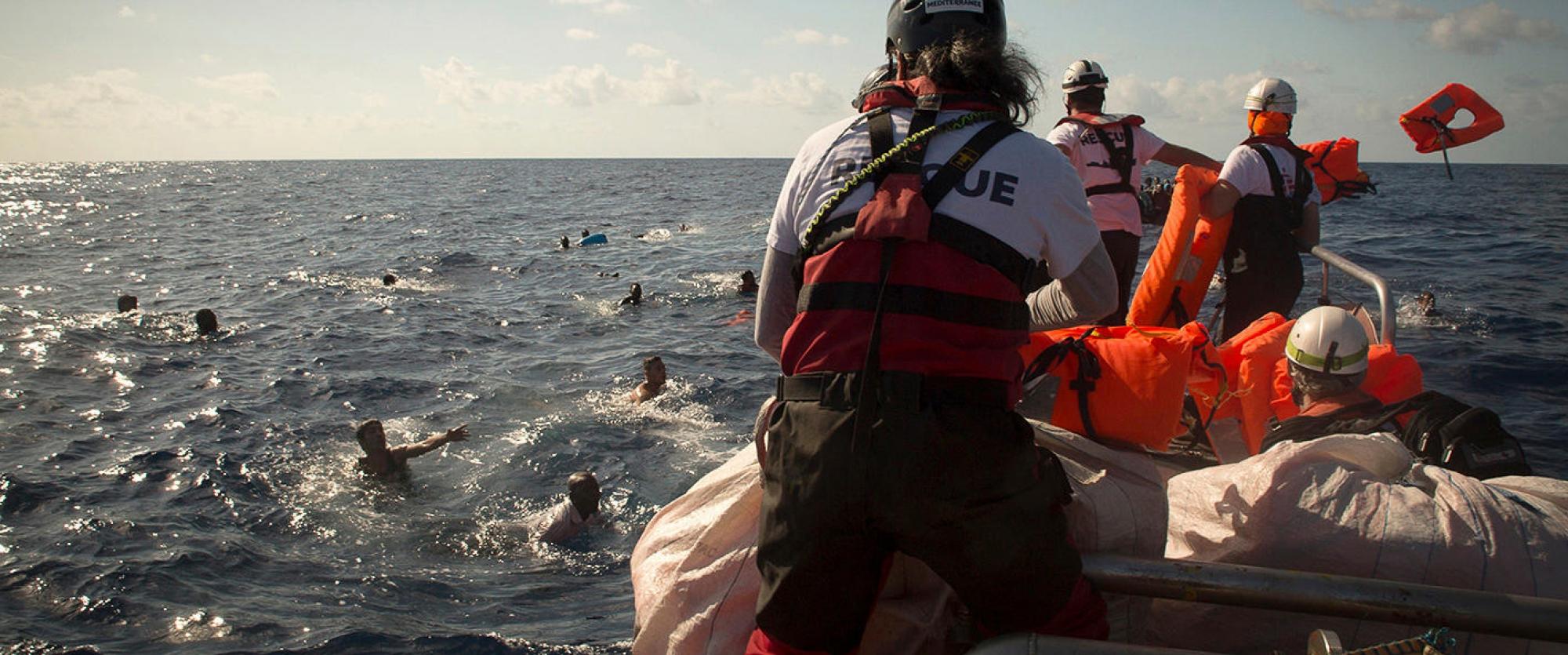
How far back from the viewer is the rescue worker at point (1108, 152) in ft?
18.5

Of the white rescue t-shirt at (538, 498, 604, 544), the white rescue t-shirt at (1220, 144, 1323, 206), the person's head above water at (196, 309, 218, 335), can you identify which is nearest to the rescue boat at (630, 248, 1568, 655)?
the white rescue t-shirt at (1220, 144, 1323, 206)

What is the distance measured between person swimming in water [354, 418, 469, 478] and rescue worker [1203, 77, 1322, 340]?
696cm

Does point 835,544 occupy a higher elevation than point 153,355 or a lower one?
higher

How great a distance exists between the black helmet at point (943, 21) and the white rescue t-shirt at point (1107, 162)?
3.25 m

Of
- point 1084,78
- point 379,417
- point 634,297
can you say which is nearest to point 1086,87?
point 1084,78

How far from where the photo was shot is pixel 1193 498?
9.59ft

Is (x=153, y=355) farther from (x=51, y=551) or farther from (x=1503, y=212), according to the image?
(x=1503, y=212)

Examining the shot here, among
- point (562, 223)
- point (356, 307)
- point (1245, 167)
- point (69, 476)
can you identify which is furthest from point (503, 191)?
point (1245, 167)

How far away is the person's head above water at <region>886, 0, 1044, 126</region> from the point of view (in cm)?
229

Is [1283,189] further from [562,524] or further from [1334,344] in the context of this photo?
Answer: [562,524]

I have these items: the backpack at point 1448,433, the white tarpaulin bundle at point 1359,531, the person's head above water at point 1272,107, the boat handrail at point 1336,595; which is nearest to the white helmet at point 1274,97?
the person's head above water at point 1272,107

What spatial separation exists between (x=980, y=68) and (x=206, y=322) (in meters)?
16.7

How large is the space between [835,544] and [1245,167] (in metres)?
4.81

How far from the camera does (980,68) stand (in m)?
2.28
